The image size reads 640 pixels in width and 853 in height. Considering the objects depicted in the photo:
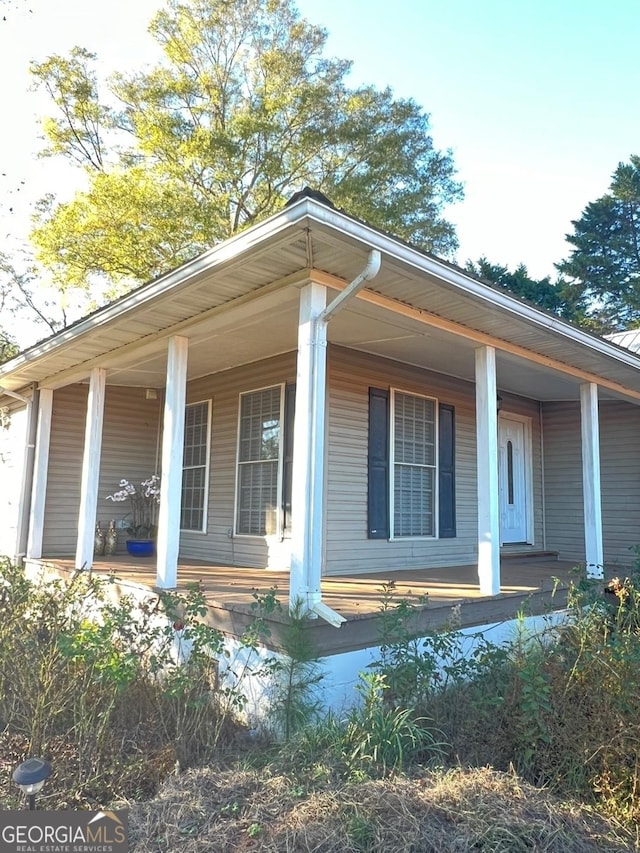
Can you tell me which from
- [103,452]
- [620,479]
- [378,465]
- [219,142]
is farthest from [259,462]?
[219,142]

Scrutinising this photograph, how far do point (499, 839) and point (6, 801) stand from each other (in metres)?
2.17

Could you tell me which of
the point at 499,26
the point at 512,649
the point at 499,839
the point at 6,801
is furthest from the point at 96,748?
the point at 499,26

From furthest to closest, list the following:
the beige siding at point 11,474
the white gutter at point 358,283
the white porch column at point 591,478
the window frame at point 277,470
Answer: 1. the beige siding at point 11,474
2. the white porch column at point 591,478
3. the window frame at point 277,470
4. the white gutter at point 358,283

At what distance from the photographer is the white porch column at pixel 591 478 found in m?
6.91

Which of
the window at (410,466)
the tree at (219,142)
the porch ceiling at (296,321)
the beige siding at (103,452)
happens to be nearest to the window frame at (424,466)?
the window at (410,466)

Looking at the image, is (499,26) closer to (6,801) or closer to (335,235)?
(335,235)

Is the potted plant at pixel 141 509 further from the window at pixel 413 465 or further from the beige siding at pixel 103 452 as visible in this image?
the window at pixel 413 465

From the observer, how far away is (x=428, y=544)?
717 centimetres

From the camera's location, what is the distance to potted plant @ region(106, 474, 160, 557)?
26.6ft

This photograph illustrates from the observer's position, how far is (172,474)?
512cm

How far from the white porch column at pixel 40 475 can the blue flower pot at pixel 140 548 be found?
1.09 m

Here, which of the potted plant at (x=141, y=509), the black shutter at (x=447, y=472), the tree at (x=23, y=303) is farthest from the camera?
the tree at (x=23, y=303)

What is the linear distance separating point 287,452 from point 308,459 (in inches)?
103

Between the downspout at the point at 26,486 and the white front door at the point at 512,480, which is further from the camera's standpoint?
the white front door at the point at 512,480
